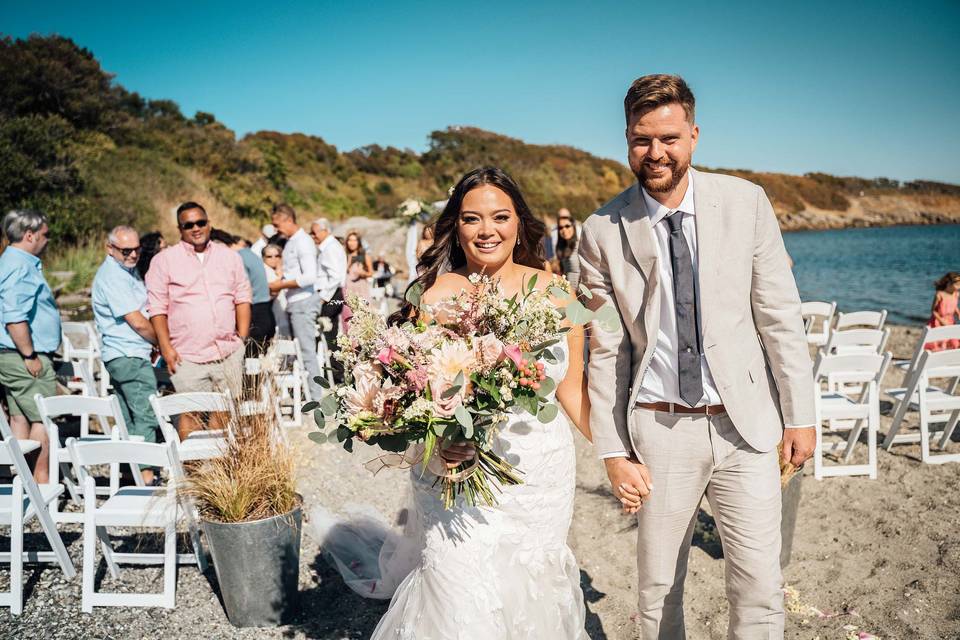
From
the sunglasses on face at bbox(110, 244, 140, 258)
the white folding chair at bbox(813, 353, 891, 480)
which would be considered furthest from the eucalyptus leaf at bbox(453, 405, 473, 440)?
the sunglasses on face at bbox(110, 244, 140, 258)

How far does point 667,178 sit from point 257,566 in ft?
10.0

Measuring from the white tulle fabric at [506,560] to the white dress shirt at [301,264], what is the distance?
218 inches

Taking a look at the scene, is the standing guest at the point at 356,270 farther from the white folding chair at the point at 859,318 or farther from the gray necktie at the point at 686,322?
the gray necktie at the point at 686,322

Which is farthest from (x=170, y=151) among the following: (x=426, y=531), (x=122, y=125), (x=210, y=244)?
(x=426, y=531)

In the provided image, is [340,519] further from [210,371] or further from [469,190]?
[469,190]

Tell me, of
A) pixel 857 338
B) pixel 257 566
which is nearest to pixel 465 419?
pixel 257 566

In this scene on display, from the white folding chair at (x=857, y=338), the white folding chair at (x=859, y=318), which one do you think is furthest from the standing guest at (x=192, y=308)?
the white folding chair at (x=859, y=318)

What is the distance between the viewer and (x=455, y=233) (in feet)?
11.0

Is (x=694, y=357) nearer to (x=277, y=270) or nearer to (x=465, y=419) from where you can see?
(x=465, y=419)

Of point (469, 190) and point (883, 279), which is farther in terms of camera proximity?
point (883, 279)

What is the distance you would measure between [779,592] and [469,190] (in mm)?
2245

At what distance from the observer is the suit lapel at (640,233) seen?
2482 mm

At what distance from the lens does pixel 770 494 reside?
249 cm

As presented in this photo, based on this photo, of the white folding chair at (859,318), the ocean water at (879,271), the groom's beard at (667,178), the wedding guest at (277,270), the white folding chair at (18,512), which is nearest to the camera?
the groom's beard at (667,178)
